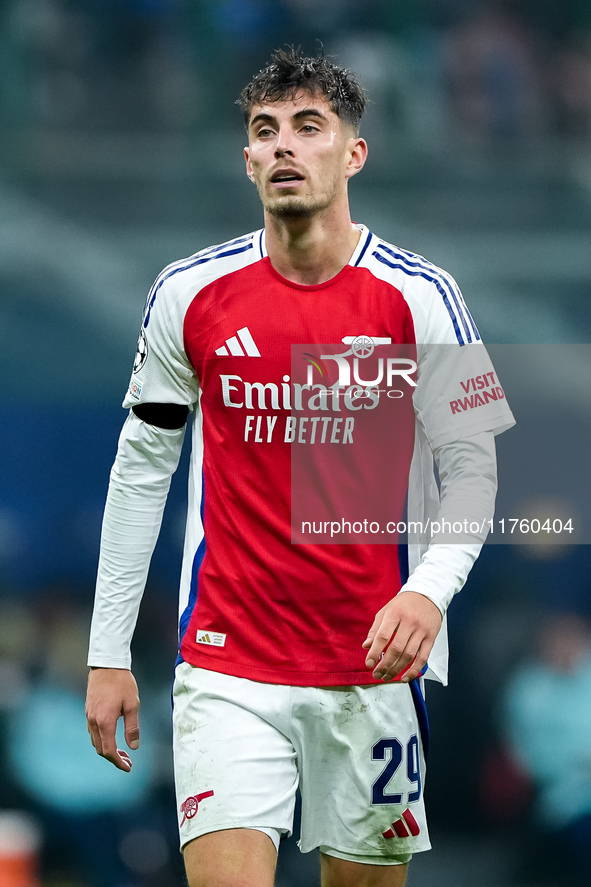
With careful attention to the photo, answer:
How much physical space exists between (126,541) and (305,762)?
2.06ft

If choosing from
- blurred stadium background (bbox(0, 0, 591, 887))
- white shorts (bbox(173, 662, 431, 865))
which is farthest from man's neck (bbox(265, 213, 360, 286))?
blurred stadium background (bbox(0, 0, 591, 887))

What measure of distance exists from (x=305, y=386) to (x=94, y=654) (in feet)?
2.51

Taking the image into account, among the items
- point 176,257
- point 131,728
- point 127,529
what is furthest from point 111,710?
point 176,257

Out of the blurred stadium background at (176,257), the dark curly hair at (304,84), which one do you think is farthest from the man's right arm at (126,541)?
the blurred stadium background at (176,257)

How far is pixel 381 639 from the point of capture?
6.70 feet

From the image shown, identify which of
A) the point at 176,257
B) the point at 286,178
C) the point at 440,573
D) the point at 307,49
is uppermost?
the point at 307,49

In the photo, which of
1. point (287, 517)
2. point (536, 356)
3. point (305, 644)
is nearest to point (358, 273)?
point (287, 517)

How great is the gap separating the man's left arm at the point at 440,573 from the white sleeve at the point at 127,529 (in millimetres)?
592

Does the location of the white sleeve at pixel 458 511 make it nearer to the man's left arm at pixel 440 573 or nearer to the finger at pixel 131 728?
the man's left arm at pixel 440 573

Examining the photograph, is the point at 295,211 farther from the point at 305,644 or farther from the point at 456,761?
the point at 456,761

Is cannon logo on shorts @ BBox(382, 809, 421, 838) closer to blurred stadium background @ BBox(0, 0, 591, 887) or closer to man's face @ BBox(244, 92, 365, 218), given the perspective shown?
man's face @ BBox(244, 92, 365, 218)

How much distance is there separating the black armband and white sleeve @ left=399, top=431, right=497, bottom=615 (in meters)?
0.59

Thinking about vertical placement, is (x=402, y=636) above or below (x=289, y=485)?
below

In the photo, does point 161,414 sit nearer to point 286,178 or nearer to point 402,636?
point 286,178
